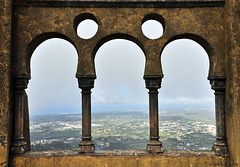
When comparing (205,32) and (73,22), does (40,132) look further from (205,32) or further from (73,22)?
(205,32)

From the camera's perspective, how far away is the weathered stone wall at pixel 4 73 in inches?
169

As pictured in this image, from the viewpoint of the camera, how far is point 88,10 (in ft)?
16.3

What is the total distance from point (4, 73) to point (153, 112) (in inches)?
135

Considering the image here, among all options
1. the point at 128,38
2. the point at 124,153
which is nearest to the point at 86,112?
the point at 124,153

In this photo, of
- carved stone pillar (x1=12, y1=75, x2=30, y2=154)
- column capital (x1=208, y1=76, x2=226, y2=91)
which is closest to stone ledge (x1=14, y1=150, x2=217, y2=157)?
carved stone pillar (x1=12, y1=75, x2=30, y2=154)

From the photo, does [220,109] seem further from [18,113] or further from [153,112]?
[18,113]

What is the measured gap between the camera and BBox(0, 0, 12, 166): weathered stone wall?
4305mm

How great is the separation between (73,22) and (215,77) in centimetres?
362

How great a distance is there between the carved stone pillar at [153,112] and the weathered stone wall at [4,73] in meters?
3.09

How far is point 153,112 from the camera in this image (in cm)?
482

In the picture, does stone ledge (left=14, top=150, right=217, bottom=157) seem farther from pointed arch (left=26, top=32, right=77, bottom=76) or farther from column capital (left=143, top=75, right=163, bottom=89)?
pointed arch (left=26, top=32, right=77, bottom=76)

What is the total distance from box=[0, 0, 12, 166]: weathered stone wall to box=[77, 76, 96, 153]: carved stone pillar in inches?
60.8

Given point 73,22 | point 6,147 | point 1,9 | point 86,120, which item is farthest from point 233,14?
point 6,147

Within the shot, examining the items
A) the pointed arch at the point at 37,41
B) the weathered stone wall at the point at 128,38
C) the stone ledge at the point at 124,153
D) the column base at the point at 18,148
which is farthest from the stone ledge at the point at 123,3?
the stone ledge at the point at 124,153
